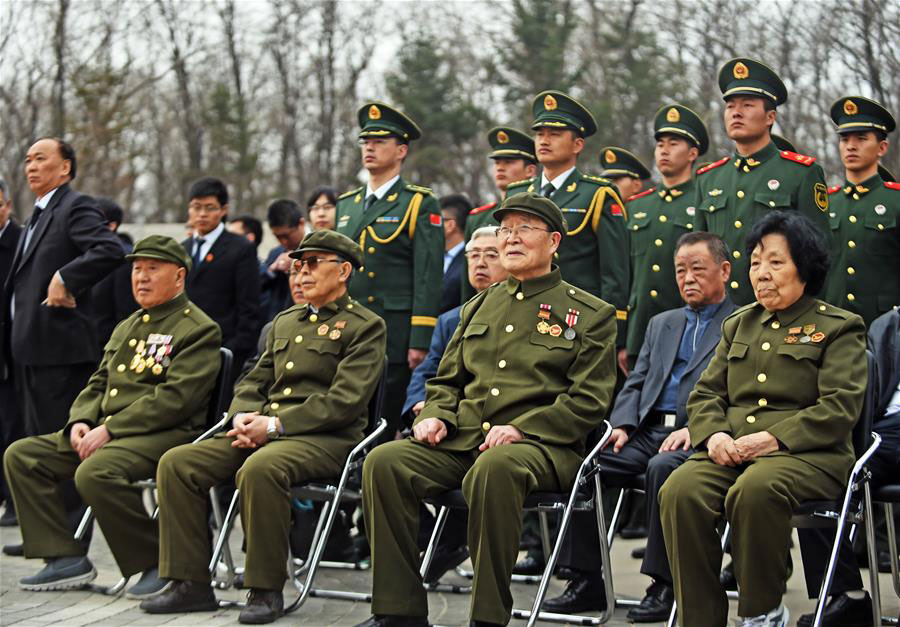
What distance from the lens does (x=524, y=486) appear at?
16.6ft

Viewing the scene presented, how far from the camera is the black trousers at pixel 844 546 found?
17.0 feet

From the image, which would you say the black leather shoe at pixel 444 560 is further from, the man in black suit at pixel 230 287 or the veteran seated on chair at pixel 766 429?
the man in black suit at pixel 230 287

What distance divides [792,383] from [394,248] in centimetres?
306

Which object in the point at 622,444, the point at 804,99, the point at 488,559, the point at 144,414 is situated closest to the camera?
the point at 488,559

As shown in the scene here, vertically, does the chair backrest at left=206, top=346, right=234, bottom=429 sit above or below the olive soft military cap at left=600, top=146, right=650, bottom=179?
below

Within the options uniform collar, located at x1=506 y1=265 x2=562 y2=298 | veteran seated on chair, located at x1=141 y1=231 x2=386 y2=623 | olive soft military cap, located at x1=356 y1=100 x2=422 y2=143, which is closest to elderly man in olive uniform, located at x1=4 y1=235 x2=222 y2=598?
veteran seated on chair, located at x1=141 y1=231 x2=386 y2=623

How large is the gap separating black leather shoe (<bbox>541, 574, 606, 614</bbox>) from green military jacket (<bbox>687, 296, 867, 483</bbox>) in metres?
1.05

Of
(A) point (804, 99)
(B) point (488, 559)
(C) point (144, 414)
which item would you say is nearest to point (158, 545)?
(C) point (144, 414)

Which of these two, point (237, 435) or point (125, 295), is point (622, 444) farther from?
point (125, 295)

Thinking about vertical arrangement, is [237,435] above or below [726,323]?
below

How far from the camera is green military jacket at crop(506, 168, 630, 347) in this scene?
694 cm

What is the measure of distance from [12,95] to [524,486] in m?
15.7

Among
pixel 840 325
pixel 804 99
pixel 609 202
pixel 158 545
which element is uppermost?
pixel 804 99

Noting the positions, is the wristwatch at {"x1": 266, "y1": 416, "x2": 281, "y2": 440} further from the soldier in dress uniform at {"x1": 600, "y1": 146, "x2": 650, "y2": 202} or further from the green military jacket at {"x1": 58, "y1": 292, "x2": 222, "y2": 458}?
the soldier in dress uniform at {"x1": 600, "y1": 146, "x2": 650, "y2": 202}
